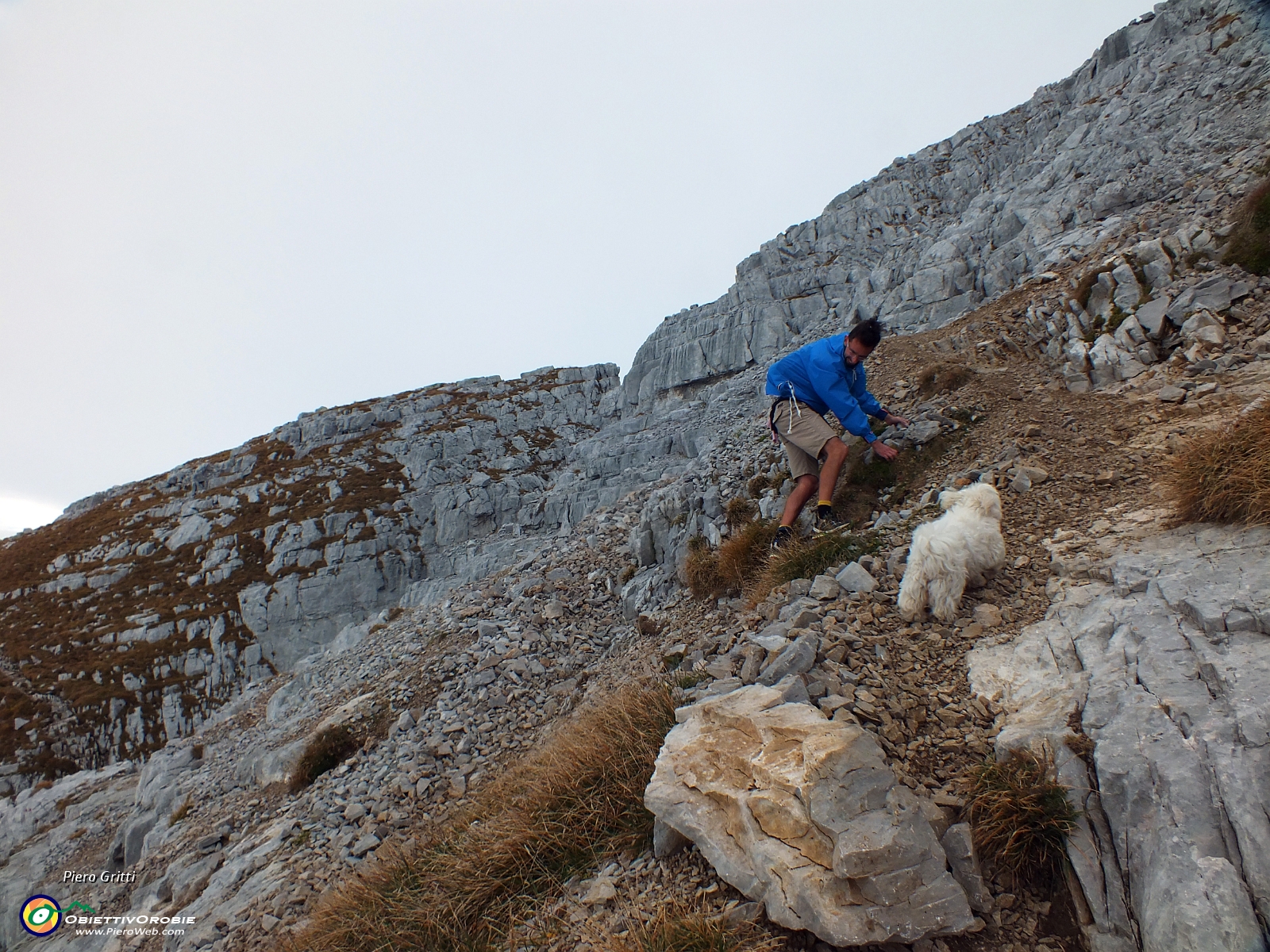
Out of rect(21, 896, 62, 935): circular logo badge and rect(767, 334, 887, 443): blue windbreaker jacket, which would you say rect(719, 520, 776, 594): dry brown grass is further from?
rect(21, 896, 62, 935): circular logo badge

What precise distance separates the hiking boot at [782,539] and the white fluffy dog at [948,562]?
2349mm

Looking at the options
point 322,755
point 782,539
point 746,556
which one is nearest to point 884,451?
point 782,539

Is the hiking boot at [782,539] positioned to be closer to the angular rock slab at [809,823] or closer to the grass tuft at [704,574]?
the grass tuft at [704,574]

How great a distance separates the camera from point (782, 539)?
26.0ft

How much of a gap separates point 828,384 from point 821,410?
2.52 feet

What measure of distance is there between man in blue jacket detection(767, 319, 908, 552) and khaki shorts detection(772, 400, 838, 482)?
0.5 inches

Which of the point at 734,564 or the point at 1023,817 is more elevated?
the point at 734,564

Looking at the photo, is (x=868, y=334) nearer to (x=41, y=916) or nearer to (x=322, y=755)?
(x=322, y=755)

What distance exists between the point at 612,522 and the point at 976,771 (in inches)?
562

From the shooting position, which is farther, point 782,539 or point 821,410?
point 821,410

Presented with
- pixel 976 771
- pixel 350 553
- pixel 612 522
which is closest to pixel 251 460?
pixel 350 553

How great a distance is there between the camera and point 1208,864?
2.61 meters

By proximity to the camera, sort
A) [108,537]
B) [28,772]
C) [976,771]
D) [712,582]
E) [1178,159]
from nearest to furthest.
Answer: [976,771] → [712,582] → [1178,159] → [28,772] → [108,537]

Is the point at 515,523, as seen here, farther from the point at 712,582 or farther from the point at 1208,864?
the point at 1208,864
